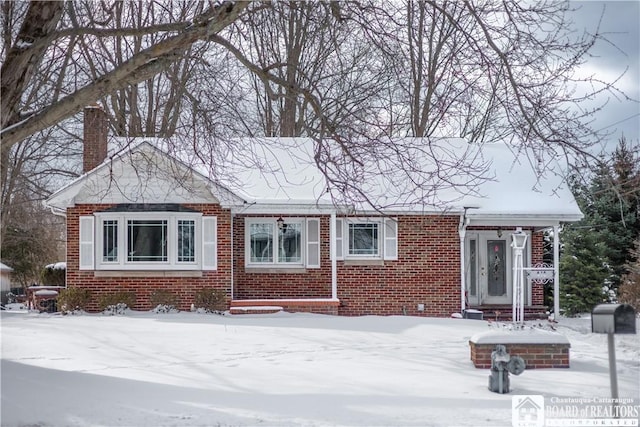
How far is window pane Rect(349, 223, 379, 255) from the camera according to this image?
20500 mm

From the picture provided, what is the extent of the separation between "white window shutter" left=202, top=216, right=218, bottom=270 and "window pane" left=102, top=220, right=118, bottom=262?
2245mm

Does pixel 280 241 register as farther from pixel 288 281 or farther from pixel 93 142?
pixel 93 142

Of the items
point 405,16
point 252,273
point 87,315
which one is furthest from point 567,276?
point 405,16

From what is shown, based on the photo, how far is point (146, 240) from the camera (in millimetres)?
19500

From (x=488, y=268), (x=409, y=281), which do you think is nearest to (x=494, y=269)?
(x=488, y=268)

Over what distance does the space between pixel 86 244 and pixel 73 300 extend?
1440 mm

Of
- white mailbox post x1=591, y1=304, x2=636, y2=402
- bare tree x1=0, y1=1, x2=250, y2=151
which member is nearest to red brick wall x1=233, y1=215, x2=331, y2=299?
bare tree x1=0, y1=1, x2=250, y2=151

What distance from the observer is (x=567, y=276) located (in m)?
23.9

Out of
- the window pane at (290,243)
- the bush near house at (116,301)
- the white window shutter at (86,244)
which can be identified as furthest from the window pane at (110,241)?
the window pane at (290,243)

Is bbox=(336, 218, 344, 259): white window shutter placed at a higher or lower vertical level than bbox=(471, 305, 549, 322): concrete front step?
higher

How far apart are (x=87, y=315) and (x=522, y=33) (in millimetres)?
13311

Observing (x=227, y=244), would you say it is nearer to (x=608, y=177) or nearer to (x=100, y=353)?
(x=100, y=353)

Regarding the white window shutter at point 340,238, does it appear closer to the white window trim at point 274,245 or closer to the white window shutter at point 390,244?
the white window trim at point 274,245

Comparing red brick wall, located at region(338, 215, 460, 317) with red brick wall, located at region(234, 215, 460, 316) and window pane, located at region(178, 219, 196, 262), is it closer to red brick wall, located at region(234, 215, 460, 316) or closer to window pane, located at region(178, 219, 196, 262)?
red brick wall, located at region(234, 215, 460, 316)
